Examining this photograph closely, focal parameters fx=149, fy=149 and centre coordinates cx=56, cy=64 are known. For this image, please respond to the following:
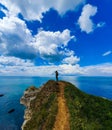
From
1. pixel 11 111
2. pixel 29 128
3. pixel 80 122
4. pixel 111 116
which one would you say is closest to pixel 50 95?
pixel 29 128

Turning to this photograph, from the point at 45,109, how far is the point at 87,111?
11.0 meters

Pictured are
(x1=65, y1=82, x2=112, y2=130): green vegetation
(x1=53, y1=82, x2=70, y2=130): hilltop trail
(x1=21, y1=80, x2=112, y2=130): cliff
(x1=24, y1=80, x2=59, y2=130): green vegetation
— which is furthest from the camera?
(x1=24, y1=80, x2=59, y2=130): green vegetation

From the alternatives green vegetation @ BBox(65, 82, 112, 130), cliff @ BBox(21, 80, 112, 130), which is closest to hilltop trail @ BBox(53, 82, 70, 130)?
cliff @ BBox(21, 80, 112, 130)

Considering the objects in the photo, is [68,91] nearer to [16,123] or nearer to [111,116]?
[111,116]

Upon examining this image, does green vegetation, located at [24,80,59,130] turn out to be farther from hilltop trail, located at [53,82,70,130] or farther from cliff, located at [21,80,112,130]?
hilltop trail, located at [53,82,70,130]

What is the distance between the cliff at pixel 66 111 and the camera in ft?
106

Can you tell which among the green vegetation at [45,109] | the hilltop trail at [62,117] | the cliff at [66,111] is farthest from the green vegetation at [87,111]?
the green vegetation at [45,109]

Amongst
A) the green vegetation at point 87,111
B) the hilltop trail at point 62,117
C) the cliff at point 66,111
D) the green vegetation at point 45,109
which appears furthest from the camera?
the green vegetation at point 45,109

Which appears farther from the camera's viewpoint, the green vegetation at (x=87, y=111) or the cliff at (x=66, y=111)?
the cliff at (x=66, y=111)

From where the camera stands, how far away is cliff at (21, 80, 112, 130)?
32250 mm

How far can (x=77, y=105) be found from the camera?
126 feet

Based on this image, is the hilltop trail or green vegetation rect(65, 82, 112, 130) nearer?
the hilltop trail

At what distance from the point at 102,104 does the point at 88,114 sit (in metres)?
9.00

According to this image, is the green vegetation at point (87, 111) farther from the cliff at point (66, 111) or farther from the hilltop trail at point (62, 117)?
the hilltop trail at point (62, 117)
